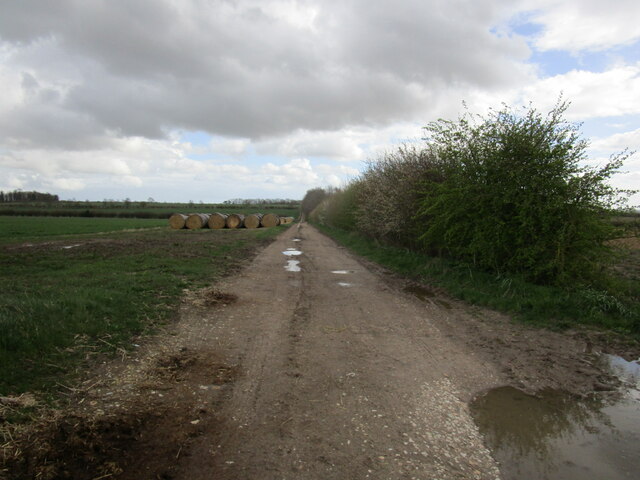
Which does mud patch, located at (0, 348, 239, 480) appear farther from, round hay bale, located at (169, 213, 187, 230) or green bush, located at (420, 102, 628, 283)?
round hay bale, located at (169, 213, 187, 230)

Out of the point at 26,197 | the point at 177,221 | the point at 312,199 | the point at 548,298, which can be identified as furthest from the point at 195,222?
the point at 26,197

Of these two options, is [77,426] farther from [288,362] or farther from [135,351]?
[288,362]

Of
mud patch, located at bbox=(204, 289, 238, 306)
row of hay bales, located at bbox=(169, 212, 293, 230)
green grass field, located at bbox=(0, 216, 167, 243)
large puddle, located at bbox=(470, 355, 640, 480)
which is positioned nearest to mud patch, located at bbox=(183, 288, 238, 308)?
mud patch, located at bbox=(204, 289, 238, 306)

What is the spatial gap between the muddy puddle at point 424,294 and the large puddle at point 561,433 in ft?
13.9

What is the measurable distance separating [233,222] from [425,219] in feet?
91.6

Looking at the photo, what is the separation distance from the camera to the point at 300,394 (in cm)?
439

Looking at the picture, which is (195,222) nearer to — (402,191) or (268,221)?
(268,221)

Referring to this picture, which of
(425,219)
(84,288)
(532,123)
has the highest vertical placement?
(532,123)

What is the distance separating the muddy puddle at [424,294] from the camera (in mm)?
9242

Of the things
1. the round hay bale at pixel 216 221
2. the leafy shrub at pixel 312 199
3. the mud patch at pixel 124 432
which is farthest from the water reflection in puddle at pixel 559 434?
the leafy shrub at pixel 312 199

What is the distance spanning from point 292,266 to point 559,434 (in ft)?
36.4

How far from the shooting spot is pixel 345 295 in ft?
31.7

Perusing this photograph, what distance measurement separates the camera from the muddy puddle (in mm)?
9242

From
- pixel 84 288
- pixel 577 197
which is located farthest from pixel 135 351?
pixel 577 197
